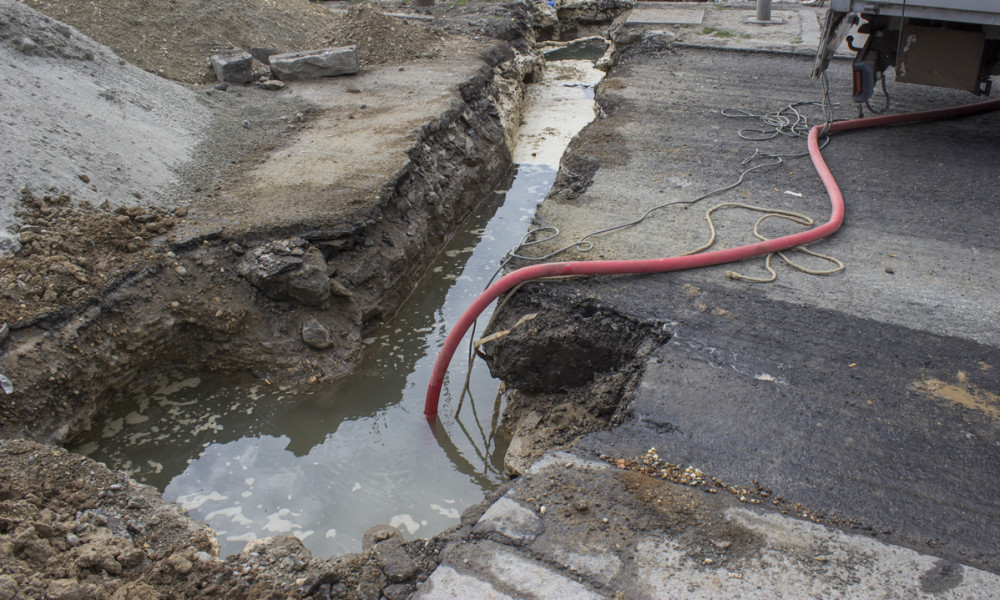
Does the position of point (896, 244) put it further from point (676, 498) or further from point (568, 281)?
point (676, 498)

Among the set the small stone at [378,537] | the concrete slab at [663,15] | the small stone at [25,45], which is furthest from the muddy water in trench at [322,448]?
the concrete slab at [663,15]

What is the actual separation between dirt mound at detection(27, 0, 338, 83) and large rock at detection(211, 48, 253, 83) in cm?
21

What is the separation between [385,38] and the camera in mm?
9578

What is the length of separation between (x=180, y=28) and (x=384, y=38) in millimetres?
2615

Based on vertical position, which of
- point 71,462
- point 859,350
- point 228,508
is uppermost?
point 859,350

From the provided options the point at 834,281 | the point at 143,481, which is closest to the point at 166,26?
the point at 143,481

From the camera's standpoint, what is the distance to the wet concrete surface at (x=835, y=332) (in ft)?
9.07

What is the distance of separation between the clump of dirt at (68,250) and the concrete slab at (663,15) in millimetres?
8262

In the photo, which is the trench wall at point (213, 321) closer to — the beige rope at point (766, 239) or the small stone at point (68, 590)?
the small stone at point (68, 590)

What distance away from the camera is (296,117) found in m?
7.15

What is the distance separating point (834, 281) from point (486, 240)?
11.0 ft

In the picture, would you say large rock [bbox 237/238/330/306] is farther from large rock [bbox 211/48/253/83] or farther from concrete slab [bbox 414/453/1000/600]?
large rock [bbox 211/48/253/83]

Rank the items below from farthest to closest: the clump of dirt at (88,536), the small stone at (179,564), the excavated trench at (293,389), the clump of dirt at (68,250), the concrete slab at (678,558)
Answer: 1. the clump of dirt at (68,250)
2. the excavated trench at (293,389)
3. the small stone at (179,564)
4. the clump of dirt at (88,536)
5. the concrete slab at (678,558)

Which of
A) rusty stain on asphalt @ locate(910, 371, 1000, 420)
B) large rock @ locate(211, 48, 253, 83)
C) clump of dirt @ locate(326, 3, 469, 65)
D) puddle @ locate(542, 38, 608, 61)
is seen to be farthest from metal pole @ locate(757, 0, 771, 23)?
rusty stain on asphalt @ locate(910, 371, 1000, 420)
